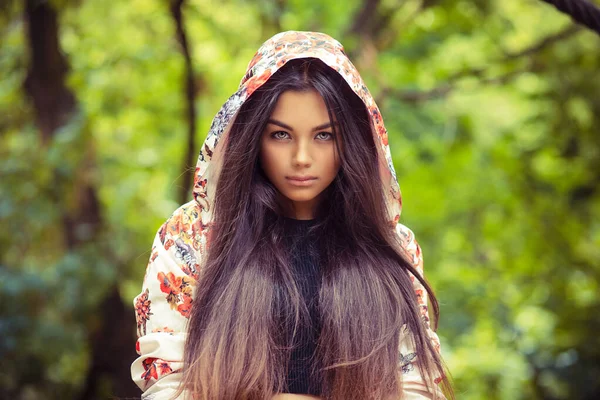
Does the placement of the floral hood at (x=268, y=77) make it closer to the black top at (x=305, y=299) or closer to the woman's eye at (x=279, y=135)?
the woman's eye at (x=279, y=135)

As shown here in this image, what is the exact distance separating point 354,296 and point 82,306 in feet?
9.04

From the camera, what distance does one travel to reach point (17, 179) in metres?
4.09

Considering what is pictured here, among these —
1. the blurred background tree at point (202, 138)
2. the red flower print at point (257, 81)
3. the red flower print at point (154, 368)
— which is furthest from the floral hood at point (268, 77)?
the blurred background tree at point (202, 138)

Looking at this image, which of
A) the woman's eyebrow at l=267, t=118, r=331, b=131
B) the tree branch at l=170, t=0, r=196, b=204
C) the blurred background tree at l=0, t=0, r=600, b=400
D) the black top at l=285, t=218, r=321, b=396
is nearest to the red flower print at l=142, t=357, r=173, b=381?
the black top at l=285, t=218, r=321, b=396

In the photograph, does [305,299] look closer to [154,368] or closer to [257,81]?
[154,368]

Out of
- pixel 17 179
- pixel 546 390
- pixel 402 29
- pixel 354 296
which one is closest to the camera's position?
pixel 354 296

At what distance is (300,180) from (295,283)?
0.86 ft

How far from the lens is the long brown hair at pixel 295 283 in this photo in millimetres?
1728

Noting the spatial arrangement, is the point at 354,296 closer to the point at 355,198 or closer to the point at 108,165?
the point at 355,198

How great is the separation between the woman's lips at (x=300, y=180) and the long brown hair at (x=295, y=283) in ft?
0.32

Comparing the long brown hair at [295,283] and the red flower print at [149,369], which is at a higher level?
the long brown hair at [295,283]

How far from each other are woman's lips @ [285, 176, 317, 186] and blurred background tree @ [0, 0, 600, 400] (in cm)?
181

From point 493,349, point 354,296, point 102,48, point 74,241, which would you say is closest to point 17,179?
point 74,241

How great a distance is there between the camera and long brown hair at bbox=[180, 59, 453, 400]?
1.73 m
